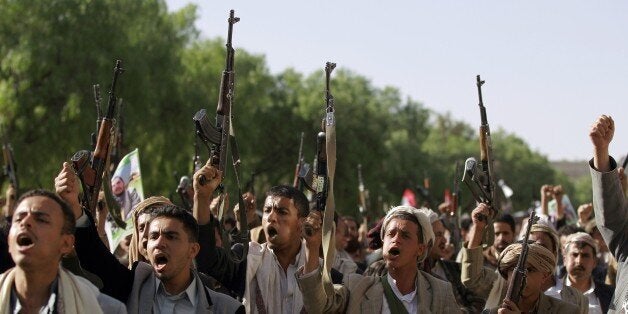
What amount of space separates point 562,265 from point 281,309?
418 cm

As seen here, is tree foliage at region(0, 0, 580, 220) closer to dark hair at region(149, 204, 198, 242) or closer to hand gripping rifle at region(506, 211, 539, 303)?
hand gripping rifle at region(506, 211, 539, 303)

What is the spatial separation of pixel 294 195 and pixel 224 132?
0.58 meters

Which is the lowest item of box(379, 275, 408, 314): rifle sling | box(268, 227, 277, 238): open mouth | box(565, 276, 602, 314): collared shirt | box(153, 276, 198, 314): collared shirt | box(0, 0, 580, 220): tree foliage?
box(565, 276, 602, 314): collared shirt

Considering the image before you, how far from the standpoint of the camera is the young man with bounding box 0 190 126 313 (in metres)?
5.36

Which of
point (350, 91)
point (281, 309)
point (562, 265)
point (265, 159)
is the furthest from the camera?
point (350, 91)

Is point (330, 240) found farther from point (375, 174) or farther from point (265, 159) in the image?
point (375, 174)

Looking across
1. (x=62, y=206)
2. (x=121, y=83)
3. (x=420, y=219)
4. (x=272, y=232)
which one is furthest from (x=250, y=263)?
(x=121, y=83)

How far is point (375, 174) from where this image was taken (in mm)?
53875

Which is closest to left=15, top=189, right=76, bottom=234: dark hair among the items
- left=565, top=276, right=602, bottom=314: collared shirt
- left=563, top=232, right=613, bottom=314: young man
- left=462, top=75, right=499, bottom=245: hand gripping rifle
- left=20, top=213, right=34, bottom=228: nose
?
left=20, top=213, right=34, bottom=228: nose

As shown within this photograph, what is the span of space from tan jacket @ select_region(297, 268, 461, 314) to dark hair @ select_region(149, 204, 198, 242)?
59 cm

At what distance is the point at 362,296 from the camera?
699 centimetres

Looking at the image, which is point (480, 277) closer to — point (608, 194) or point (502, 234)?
point (608, 194)

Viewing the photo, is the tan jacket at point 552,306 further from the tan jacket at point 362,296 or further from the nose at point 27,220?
the nose at point 27,220

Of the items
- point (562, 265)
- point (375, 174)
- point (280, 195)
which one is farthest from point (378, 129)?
point (280, 195)
